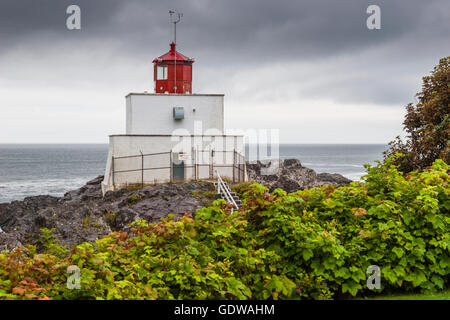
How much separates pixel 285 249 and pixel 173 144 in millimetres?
18196

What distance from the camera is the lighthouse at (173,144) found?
25594 millimetres

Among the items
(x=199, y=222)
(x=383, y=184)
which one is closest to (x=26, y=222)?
(x=199, y=222)

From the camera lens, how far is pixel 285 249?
8.30m

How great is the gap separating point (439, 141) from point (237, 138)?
1115 cm

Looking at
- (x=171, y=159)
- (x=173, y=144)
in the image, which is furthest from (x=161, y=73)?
(x=171, y=159)

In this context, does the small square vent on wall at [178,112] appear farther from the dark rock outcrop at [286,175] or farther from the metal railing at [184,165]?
the dark rock outcrop at [286,175]

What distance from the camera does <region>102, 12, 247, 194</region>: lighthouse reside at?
25.6 meters

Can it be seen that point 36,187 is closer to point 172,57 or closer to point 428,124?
point 172,57

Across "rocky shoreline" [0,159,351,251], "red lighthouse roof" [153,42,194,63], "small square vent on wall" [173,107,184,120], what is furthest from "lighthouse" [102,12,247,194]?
"red lighthouse roof" [153,42,194,63]

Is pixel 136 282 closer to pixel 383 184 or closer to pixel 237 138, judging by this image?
pixel 383 184

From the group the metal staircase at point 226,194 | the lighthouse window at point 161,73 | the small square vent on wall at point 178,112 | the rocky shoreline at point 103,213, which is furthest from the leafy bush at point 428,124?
the lighthouse window at point 161,73

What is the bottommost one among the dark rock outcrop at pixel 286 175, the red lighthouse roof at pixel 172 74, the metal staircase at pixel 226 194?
the dark rock outcrop at pixel 286 175

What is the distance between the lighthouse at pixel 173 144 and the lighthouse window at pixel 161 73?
1.58 metres

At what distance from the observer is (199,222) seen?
326 inches
